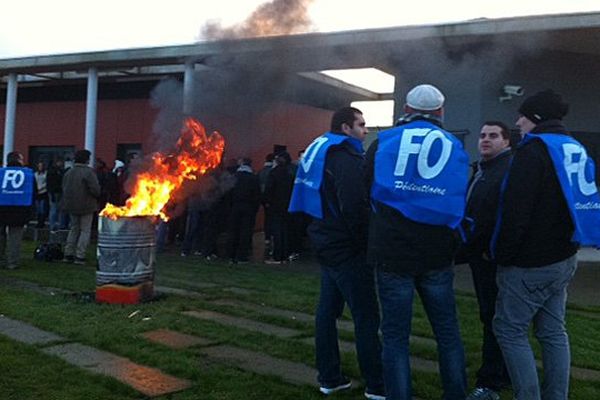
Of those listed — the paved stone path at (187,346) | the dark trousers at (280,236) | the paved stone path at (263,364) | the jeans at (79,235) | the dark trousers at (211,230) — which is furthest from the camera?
the dark trousers at (211,230)

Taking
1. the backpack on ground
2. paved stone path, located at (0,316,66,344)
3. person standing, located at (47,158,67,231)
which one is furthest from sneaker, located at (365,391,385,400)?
person standing, located at (47,158,67,231)

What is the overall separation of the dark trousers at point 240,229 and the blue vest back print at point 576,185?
7.83 metres

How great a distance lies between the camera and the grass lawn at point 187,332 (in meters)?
4.33

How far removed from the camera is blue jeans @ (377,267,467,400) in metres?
3.55

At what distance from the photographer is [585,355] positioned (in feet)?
17.4

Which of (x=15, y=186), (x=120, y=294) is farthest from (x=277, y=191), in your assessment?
(x=120, y=294)

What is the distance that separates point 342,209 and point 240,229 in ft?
23.7

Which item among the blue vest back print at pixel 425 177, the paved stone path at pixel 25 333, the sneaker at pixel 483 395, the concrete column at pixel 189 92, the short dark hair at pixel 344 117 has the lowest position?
the paved stone path at pixel 25 333

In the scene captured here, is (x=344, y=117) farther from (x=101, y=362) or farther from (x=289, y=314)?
(x=289, y=314)

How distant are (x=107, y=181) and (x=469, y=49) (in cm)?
786

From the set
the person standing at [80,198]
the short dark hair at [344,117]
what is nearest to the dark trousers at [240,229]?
the person standing at [80,198]

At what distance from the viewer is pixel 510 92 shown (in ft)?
38.2

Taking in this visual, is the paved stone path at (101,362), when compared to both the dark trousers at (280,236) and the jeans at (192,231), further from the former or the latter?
the jeans at (192,231)

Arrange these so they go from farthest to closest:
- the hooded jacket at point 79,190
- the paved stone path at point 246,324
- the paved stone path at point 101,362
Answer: the hooded jacket at point 79,190 < the paved stone path at point 246,324 < the paved stone path at point 101,362
